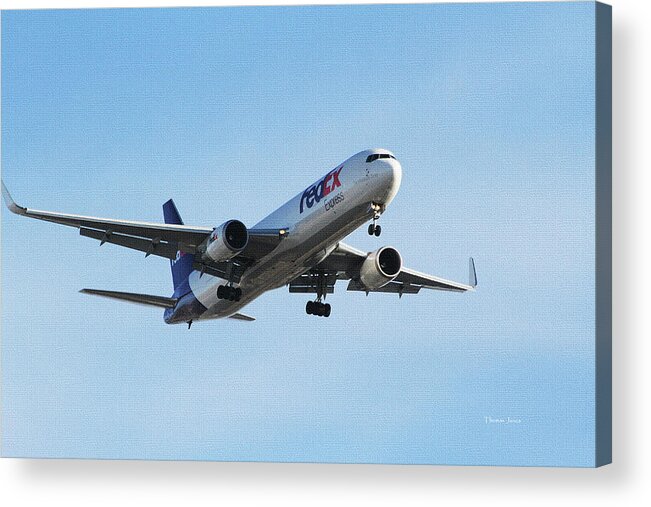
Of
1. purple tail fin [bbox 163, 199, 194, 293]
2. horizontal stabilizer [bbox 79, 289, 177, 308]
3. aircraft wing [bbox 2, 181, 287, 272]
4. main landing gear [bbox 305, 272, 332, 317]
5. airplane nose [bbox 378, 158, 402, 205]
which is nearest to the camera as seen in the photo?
airplane nose [bbox 378, 158, 402, 205]

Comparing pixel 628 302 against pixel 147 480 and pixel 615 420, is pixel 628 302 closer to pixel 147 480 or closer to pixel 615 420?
pixel 615 420

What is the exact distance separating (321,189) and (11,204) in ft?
17.7

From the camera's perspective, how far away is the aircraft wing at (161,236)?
2350 centimetres

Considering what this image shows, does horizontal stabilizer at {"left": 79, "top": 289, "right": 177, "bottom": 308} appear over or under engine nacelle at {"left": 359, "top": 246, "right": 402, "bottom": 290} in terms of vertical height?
under

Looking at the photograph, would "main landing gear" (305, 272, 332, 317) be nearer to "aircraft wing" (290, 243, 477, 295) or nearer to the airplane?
the airplane

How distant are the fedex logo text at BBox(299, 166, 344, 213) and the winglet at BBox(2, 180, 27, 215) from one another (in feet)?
16.3

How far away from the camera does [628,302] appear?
1961cm

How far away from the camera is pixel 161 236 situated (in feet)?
80.6

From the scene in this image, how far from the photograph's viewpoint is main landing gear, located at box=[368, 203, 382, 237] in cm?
2264

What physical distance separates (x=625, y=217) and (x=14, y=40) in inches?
420

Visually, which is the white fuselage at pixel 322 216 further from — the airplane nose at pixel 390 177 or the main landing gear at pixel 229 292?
the main landing gear at pixel 229 292

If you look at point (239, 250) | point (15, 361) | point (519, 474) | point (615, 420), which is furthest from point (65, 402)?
point (615, 420)

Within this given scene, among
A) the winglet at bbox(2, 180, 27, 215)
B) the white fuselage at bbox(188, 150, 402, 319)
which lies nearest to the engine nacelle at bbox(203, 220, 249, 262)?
the white fuselage at bbox(188, 150, 402, 319)

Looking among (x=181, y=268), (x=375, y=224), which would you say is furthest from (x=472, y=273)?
(x=181, y=268)
